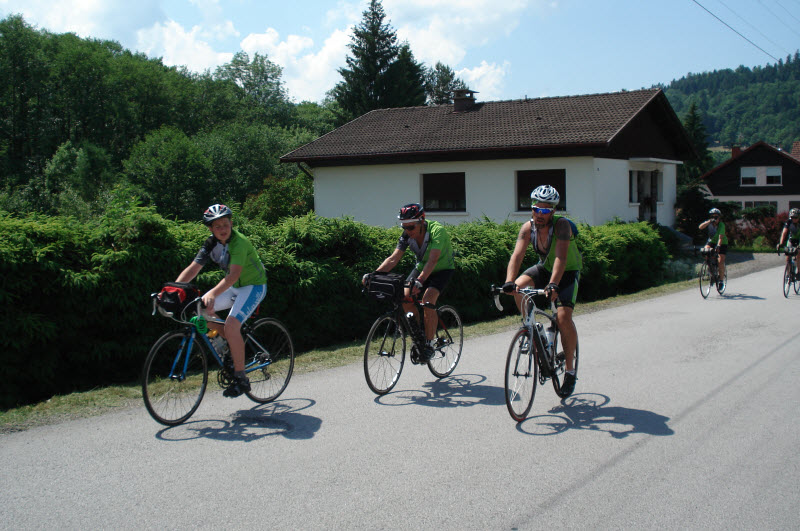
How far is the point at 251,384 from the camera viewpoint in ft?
21.2

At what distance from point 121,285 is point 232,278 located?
2.50 metres

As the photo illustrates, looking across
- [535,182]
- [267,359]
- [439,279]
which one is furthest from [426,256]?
[535,182]

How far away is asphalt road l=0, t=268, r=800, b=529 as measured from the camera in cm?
403

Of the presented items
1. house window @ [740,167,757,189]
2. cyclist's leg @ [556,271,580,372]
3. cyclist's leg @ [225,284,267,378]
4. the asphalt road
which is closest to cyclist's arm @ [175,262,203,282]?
cyclist's leg @ [225,284,267,378]

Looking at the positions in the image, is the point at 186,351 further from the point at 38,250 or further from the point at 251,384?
the point at 38,250

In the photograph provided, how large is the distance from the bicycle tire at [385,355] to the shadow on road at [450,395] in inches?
5.3

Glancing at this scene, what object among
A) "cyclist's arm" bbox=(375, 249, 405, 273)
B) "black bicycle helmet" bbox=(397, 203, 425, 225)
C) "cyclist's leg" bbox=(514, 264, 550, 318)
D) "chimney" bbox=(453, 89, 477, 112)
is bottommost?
"cyclist's leg" bbox=(514, 264, 550, 318)

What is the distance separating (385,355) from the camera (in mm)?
6734

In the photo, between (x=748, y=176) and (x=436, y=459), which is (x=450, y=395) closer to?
(x=436, y=459)

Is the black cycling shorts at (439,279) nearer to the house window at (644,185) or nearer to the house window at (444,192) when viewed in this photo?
the house window at (444,192)

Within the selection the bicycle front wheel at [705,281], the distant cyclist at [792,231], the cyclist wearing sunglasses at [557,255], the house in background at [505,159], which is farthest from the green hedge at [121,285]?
the house in background at [505,159]

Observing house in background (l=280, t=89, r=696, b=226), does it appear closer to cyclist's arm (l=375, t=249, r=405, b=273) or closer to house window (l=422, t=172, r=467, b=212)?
house window (l=422, t=172, r=467, b=212)

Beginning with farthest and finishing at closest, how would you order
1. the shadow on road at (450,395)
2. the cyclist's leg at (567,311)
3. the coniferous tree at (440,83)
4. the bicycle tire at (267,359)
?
the coniferous tree at (440,83) < the shadow on road at (450,395) < the bicycle tire at (267,359) < the cyclist's leg at (567,311)

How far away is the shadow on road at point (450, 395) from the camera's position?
6461 millimetres
